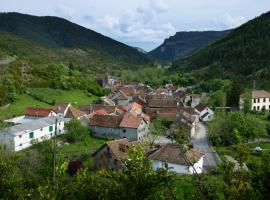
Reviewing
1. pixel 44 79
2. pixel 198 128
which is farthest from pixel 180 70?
pixel 198 128

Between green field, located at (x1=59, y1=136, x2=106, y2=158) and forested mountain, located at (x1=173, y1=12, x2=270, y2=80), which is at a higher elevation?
forested mountain, located at (x1=173, y1=12, x2=270, y2=80)

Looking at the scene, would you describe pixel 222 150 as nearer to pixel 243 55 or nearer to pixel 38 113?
→ pixel 38 113

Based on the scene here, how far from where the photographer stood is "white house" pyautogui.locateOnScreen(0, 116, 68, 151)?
45.2 meters

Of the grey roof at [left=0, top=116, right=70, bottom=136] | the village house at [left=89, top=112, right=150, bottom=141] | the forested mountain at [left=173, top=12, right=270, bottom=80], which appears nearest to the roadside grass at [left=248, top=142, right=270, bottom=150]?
the village house at [left=89, top=112, right=150, bottom=141]

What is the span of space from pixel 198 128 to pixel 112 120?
15075mm

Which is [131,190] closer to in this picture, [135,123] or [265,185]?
[265,185]

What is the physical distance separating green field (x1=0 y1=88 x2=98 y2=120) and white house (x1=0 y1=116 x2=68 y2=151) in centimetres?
1023

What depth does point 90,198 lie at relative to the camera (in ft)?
45.8

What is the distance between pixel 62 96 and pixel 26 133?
30769mm

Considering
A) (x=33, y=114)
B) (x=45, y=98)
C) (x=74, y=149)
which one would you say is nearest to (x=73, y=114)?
(x=33, y=114)

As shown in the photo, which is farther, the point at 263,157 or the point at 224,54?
the point at 224,54

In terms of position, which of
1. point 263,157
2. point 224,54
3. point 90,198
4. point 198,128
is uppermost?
point 224,54

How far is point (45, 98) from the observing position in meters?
72.9

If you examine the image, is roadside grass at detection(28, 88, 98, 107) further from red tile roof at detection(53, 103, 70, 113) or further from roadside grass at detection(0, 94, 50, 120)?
red tile roof at detection(53, 103, 70, 113)
